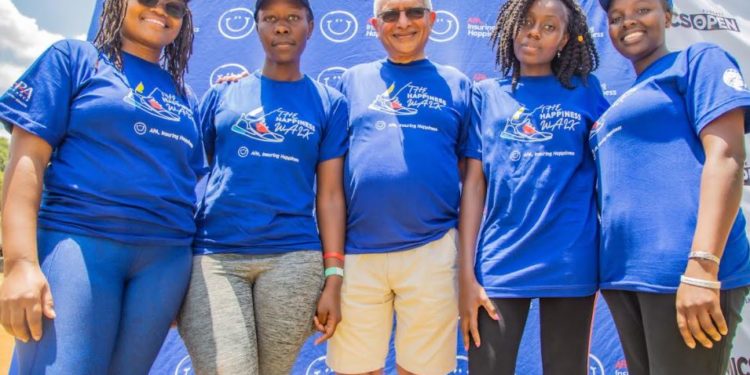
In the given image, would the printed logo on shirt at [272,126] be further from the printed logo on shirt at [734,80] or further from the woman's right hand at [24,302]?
the printed logo on shirt at [734,80]

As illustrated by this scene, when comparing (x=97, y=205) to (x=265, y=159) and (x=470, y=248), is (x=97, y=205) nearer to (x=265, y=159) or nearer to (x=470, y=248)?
(x=265, y=159)

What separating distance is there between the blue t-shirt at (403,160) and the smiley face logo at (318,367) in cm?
143

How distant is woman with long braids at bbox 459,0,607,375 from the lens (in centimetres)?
196

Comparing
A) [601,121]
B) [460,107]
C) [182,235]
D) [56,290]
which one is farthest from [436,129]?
[56,290]

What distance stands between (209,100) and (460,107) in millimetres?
1155

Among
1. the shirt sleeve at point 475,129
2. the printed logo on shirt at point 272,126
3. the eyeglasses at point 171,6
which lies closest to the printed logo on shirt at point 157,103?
the printed logo on shirt at point 272,126

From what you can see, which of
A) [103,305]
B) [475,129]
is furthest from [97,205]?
[475,129]

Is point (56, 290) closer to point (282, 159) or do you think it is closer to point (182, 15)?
point (282, 159)

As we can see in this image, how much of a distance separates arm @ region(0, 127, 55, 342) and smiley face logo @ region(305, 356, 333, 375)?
6.79ft

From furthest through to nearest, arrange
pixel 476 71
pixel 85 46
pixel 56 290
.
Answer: pixel 476 71, pixel 85 46, pixel 56 290

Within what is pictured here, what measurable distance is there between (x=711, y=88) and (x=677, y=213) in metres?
0.43

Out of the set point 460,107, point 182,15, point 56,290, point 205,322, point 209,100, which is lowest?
point 205,322

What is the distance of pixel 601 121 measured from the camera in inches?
79.5

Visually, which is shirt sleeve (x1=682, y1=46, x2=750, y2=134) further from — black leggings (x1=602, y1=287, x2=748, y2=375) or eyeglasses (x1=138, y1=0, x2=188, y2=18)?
eyeglasses (x1=138, y1=0, x2=188, y2=18)
